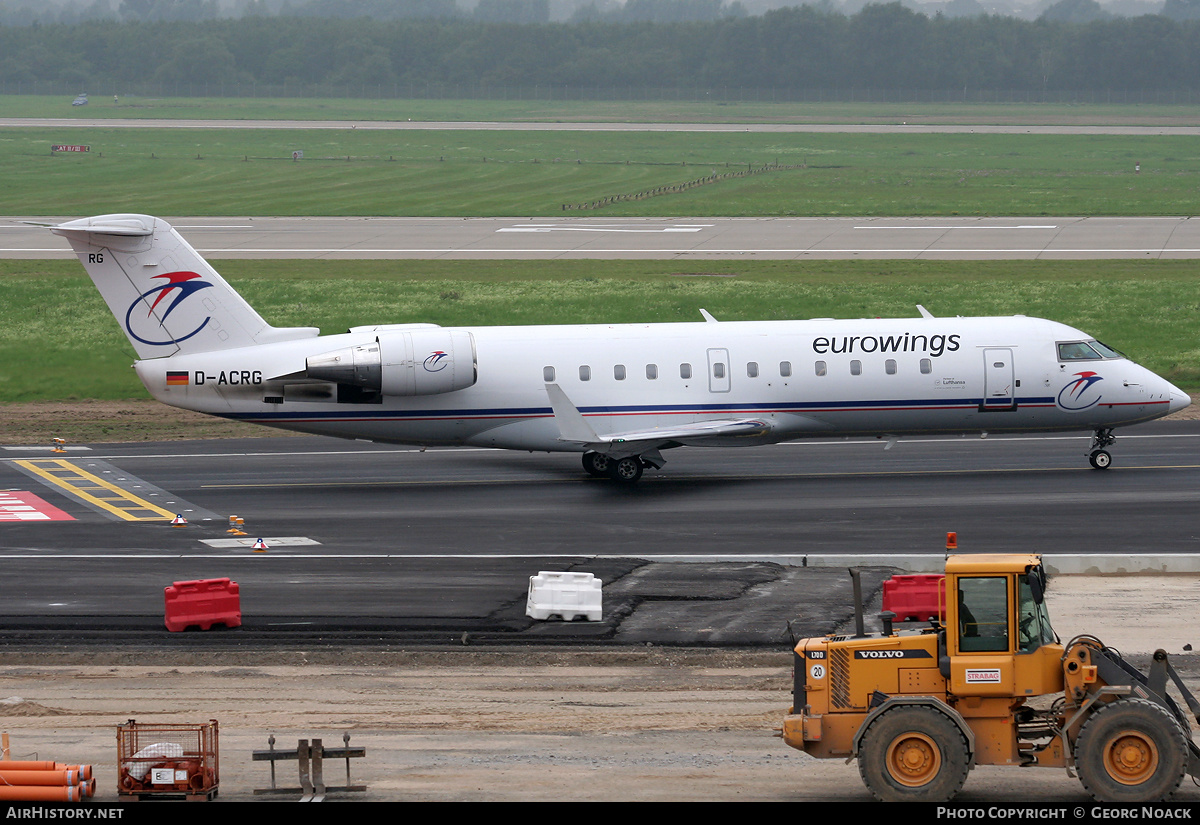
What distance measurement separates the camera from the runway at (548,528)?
24672 millimetres

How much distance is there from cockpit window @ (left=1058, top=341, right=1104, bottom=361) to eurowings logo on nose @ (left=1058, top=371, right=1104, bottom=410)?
433 millimetres

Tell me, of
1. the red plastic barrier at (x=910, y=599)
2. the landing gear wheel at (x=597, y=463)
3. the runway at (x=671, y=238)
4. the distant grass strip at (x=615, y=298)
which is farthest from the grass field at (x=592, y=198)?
the red plastic barrier at (x=910, y=599)

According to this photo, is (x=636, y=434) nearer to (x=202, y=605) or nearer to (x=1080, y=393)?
(x=1080, y=393)

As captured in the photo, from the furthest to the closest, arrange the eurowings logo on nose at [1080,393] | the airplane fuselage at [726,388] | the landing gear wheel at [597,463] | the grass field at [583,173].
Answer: the grass field at [583,173], the landing gear wheel at [597,463], the eurowings logo on nose at [1080,393], the airplane fuselage at [726,388]

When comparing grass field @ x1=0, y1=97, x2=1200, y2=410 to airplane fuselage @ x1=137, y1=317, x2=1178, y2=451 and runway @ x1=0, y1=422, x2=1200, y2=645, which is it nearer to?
runway @ x1=0, y1=422, x2=1200, y2=645

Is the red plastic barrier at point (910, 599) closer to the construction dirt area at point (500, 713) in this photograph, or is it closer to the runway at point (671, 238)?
the construction dirt area at point (500, 713)

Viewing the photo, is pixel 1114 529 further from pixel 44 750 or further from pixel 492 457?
pixel 44 750

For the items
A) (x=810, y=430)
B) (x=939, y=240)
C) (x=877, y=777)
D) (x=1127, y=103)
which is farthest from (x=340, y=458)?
(x=1127, y=103)

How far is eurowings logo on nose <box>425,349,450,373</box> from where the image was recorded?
33.9m

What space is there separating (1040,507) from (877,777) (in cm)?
1751

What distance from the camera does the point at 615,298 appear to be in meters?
57.3

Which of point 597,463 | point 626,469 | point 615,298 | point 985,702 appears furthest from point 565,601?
point 615,298

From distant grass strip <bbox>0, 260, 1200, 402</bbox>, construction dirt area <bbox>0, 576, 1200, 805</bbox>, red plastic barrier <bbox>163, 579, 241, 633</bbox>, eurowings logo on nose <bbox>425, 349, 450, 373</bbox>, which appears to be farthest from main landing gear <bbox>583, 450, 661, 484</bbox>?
distant grass strip <bbox>0, 260, 1200, 402</bbox>

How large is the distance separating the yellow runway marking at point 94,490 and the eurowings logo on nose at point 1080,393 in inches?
808
